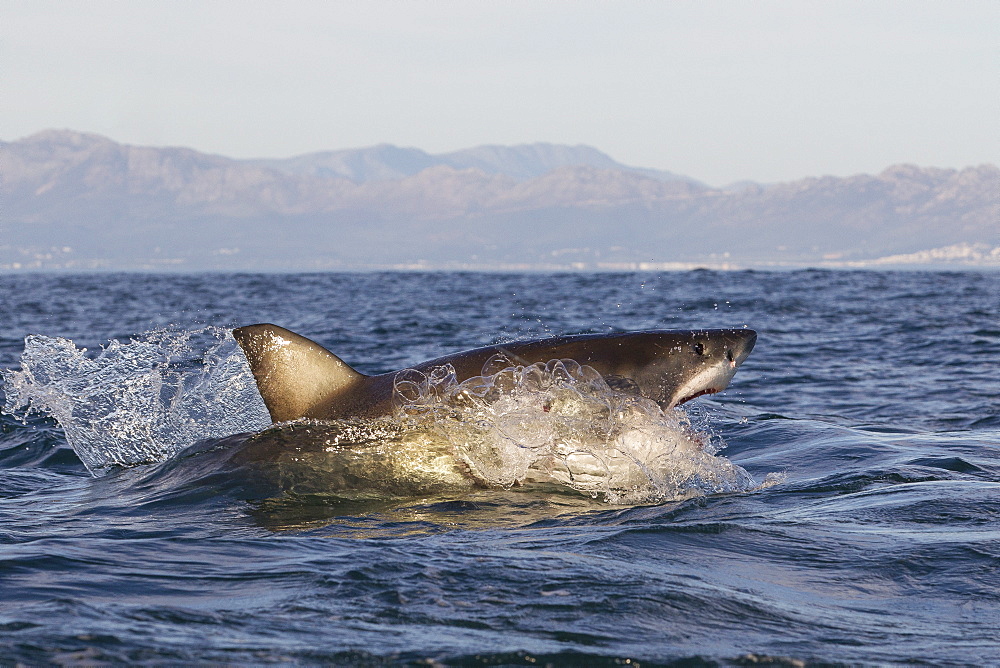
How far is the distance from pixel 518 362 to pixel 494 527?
65.2 inches

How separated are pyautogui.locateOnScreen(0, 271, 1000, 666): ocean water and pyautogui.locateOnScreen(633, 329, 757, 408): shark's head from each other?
9.1 inches

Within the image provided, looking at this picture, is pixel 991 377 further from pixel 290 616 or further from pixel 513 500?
pixel 290 616

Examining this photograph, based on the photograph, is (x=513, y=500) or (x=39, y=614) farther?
(x=513, y=500)

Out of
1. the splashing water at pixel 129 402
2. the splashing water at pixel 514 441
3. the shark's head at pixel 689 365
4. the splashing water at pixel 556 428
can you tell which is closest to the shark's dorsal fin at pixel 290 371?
the splashing water at pixel 514 441

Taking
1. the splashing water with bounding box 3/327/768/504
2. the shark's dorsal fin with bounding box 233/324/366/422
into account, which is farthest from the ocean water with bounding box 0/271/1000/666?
the shark's dorsal fin with bounding box 233/324/366/422

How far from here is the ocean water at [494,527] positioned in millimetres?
4945

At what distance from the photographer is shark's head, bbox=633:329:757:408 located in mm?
8500

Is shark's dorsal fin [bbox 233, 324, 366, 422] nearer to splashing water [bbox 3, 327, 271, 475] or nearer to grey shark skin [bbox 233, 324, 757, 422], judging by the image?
A: grey shark skin [bbox 233, 324, 757, 422]

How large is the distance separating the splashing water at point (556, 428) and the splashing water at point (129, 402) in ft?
8.38

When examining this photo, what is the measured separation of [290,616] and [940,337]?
68.5 feet

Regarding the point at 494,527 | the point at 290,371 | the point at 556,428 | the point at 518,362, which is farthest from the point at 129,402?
the point at 494,527

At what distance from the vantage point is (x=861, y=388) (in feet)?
52.7

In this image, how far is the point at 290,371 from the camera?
8.29 m

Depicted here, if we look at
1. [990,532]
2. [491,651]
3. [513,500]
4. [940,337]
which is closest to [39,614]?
[491,651]
